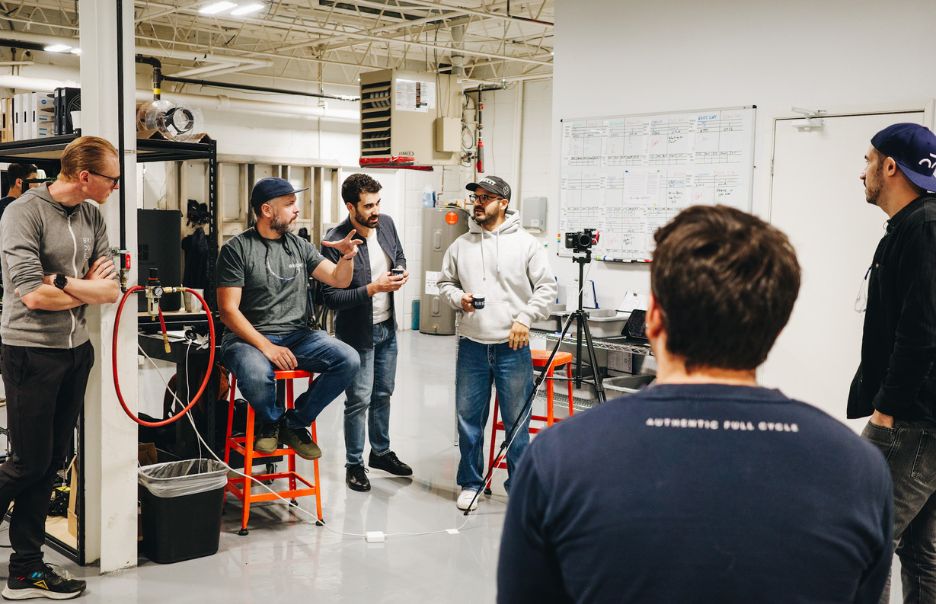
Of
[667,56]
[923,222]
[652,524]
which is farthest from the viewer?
[667,56]

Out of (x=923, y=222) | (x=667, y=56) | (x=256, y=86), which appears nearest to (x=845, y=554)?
(x=923, y=222)

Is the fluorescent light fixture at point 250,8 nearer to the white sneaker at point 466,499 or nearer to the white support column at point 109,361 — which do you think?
the white support column at point 109,361

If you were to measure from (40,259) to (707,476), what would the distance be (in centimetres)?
267

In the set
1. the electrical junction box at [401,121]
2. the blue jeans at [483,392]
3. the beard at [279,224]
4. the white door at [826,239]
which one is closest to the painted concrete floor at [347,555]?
the blue jeans at [483,392]

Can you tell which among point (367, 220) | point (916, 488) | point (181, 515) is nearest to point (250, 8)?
point (367, 220)

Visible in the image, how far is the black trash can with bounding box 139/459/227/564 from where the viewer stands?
11.3 feet

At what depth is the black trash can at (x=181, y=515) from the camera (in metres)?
3.43

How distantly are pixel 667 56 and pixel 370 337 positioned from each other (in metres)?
2.64

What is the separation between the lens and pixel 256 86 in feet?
34.3

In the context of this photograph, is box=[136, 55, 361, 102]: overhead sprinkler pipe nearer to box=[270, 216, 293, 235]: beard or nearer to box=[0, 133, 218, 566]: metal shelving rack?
box=[0, 133, 218, 566]: metal shelving rack

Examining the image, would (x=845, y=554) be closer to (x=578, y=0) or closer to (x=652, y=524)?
(x=652, y=524)

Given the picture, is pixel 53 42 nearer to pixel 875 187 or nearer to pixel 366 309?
pixel 366 309

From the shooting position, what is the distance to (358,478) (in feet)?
14.6

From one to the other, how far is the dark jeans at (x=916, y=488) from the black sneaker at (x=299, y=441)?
7.67ft
